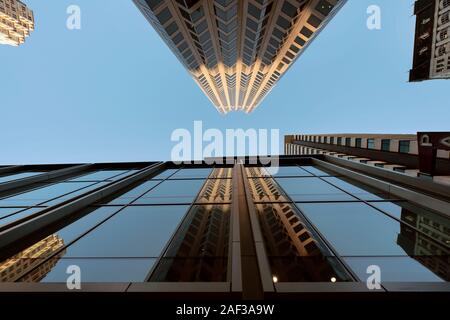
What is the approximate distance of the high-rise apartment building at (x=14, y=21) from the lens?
9797cm

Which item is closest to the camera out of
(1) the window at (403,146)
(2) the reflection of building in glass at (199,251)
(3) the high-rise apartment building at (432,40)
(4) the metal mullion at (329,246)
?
(4) the metal mullion at (329,246)

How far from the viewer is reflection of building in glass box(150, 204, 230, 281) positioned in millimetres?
6397

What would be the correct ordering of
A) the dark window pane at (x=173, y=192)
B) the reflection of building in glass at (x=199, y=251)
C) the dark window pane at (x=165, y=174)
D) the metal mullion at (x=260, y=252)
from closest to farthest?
the metal mullion at (x=260, y=252) → the reflection of building in glass at (x=199, y=251) → the dark window pane at (x=173, y=192) → the dark window pane at (x=165, y=174)

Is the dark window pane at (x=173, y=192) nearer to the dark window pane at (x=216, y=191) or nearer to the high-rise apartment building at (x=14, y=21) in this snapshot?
the dark window pane at (x=216, y=191)

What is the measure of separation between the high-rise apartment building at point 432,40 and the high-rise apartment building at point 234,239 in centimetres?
8623

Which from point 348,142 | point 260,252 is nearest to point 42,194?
point 260,252

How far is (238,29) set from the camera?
1384 inches

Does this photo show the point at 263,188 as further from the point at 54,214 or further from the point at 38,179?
the point at 38,179

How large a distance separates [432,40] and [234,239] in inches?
4010

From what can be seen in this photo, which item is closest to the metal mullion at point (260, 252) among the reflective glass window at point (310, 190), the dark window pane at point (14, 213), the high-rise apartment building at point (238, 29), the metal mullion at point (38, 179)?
the reflective glass window at point (310, 190)

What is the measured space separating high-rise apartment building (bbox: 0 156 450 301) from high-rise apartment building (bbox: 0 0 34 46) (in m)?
121
